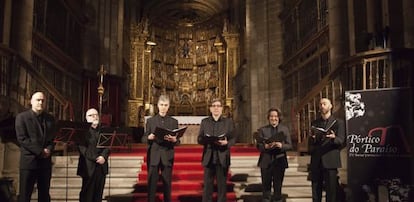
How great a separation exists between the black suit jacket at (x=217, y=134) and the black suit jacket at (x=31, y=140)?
1802 mm

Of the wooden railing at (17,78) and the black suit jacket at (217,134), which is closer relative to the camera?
the black suit jacket at (217,134)

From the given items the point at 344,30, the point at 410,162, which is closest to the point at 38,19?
the point at 344,30

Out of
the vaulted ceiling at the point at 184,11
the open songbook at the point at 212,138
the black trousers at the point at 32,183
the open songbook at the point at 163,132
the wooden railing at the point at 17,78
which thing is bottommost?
the black trousers at the point at 32,183

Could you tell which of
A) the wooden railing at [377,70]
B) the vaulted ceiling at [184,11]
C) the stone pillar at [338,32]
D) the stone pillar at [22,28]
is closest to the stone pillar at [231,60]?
the vaulted ceiling at [184,11]

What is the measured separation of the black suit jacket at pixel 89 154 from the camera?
16.4ft

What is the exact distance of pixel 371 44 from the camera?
6.55 metres

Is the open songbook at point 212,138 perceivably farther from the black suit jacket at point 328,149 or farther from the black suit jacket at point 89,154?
the black suit jacket at point 89,154

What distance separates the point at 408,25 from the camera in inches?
239

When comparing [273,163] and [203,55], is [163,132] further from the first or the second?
[203,55]

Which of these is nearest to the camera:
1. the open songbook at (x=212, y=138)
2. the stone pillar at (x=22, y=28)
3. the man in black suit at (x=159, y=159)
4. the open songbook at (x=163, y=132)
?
the open songbook at (x=163, y=132)

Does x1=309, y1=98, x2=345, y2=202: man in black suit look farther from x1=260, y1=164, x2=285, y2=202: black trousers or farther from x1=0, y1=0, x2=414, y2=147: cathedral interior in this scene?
x1=0, y1=0, x2=414, y2=147: cathedral interior

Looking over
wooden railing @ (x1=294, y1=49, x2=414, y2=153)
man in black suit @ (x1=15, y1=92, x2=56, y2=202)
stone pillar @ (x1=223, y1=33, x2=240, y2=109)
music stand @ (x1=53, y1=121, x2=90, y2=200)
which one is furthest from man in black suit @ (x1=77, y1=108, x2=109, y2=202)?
stone pillar @ (x1=223, y1=33, x2=240, y2=109)

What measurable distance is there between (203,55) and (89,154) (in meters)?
17.1

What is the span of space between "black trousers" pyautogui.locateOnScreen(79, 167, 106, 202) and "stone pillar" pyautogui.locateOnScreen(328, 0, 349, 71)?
4742mm
